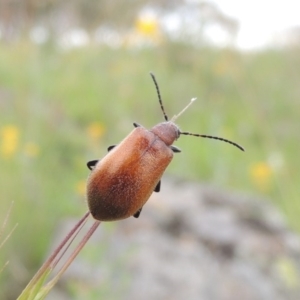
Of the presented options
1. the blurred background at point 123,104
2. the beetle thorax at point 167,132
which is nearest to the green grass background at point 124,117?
the blurred background at point 123,104

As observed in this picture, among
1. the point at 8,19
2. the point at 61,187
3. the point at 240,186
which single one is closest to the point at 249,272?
the point at 61,187

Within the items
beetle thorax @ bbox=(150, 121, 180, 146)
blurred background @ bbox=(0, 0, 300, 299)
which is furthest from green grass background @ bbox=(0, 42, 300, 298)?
beetle thorax @ bbox=(150, 121, 180, 146)

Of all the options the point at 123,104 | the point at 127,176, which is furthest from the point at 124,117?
the point at 127,176

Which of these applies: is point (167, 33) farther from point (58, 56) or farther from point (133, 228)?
point (133, 228)

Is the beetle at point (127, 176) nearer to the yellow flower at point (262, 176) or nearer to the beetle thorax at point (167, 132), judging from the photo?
the beetle thorax at point (167, 132)

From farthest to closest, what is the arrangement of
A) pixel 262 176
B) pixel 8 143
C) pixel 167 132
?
pixel 262 176
pixel 8 143
pixel 167 132

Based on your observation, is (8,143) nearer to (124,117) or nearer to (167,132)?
(124,117)
